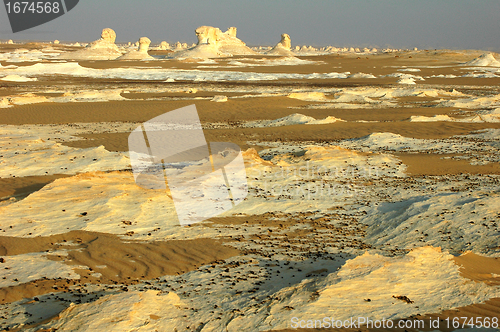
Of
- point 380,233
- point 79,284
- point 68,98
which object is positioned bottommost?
point 380,233

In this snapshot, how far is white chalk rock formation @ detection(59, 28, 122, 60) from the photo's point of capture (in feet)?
247

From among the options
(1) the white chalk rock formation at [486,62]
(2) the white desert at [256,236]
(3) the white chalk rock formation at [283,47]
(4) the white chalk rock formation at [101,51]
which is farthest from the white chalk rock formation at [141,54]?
(2) the white desert at [256,236]

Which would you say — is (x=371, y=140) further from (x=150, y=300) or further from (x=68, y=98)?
(x=68, y=98)

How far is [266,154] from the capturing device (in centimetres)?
1207

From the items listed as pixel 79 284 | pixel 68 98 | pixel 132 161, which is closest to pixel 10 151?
pixel 132 161

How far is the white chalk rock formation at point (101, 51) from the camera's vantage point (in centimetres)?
7538

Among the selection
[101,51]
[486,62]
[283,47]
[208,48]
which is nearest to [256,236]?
[486,62]

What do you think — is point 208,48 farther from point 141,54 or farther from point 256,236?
point 256,236

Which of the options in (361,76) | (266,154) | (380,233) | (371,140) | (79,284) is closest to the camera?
(79,284)

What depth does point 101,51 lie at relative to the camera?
78062mm

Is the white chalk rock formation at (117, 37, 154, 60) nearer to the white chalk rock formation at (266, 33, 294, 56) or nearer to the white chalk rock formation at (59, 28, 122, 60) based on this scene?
the white chalk rock formation at (59, 28, 122, 60)

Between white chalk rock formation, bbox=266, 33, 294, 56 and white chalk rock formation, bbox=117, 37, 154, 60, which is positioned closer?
white chalk rock formation, bbox=117, 37, 154, 60

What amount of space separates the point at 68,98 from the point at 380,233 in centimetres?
2088

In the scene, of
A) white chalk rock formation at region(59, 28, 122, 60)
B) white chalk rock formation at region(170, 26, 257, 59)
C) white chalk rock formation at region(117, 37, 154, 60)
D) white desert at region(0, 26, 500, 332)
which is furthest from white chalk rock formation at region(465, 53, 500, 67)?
white chalk rock formation at region(59, 28, 122, 60)
